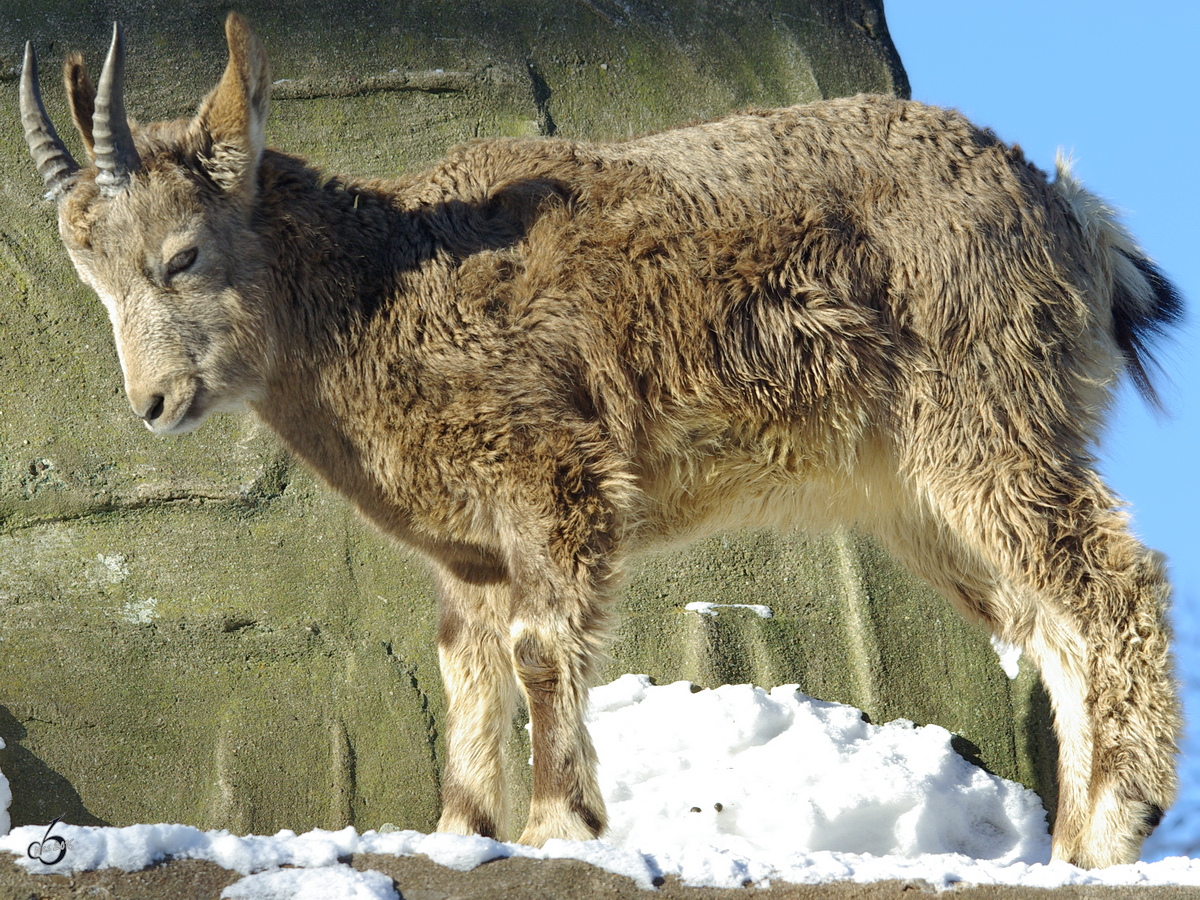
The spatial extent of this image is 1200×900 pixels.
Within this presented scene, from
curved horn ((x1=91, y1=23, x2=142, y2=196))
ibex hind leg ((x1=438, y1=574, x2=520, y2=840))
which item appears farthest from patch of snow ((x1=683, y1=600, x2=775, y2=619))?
curved horn ((x1=91, y1=23, x2=142, y2=196))

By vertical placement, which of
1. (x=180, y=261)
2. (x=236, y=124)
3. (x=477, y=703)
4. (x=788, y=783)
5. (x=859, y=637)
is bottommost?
(x=788, y=783)

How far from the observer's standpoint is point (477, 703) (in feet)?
16.5

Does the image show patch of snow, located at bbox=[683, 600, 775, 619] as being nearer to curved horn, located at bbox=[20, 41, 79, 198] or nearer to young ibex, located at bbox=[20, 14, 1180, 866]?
young ibex, located at bbox=[20, 14, 1180, 866]

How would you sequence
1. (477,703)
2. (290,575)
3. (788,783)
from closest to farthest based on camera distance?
(477,703) < (788,783) < (290,575)

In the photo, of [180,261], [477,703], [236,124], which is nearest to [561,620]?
[477,703]

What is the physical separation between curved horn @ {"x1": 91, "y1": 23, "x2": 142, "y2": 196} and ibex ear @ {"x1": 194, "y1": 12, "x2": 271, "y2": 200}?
0.27m

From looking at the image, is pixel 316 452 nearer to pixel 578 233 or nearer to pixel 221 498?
pixel 578 233

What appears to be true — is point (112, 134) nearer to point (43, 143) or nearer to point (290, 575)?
point (43, 143)

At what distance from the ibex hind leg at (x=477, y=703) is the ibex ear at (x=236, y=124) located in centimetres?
181

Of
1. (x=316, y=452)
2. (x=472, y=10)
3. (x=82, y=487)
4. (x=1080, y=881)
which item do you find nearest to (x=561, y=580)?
(x=316, y=452)

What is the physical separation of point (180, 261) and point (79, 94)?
87cm

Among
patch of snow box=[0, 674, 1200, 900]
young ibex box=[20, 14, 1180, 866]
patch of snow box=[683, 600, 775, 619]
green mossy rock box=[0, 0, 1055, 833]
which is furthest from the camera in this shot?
patch of snow box=[683, 600, 775, 619]

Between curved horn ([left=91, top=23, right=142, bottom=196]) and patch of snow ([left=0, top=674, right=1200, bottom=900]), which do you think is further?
patch of snow ([left=0, top=674, right=1200, bottom=900])

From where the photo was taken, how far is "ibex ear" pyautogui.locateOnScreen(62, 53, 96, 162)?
184 inches
